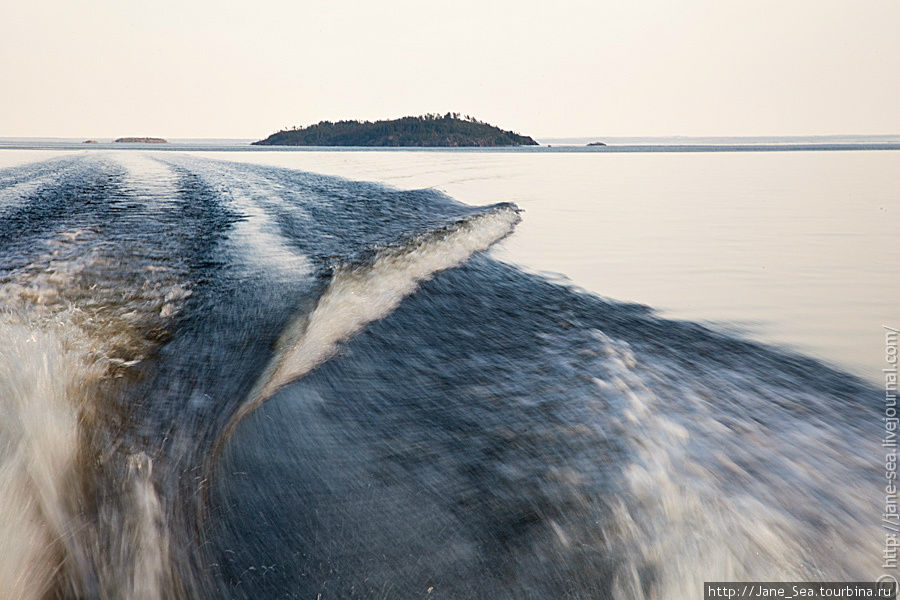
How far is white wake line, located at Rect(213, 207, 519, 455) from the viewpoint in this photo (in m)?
3.64

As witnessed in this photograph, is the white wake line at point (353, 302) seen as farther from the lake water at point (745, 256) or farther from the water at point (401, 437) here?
the lake water at point (745, 256)

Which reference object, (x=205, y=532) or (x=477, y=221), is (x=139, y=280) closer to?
(x=205, y=532)

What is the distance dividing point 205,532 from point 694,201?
15019 millimetres

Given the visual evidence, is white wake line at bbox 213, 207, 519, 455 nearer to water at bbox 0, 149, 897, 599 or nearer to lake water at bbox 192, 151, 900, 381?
water at bbox 0, 149, 897, 599

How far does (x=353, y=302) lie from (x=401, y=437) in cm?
250

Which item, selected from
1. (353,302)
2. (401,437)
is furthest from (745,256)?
(401,437)

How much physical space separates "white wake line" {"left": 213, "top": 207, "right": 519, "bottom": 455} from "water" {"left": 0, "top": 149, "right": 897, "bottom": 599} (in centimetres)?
3

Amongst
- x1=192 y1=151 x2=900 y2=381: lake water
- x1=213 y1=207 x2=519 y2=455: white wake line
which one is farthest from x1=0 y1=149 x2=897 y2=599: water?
x1=192 y1=151 x2=900 y2=381: lake water

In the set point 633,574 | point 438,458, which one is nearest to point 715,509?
point 633,574

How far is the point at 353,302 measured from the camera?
5203mm

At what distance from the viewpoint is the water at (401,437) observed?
6.82 feet

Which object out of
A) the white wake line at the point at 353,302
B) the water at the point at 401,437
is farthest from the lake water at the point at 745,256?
the white wake line at the point at 353,302

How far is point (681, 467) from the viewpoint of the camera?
269cm

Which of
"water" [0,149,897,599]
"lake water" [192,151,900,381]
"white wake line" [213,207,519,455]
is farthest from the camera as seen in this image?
"lake water" [192,151,900,381]
